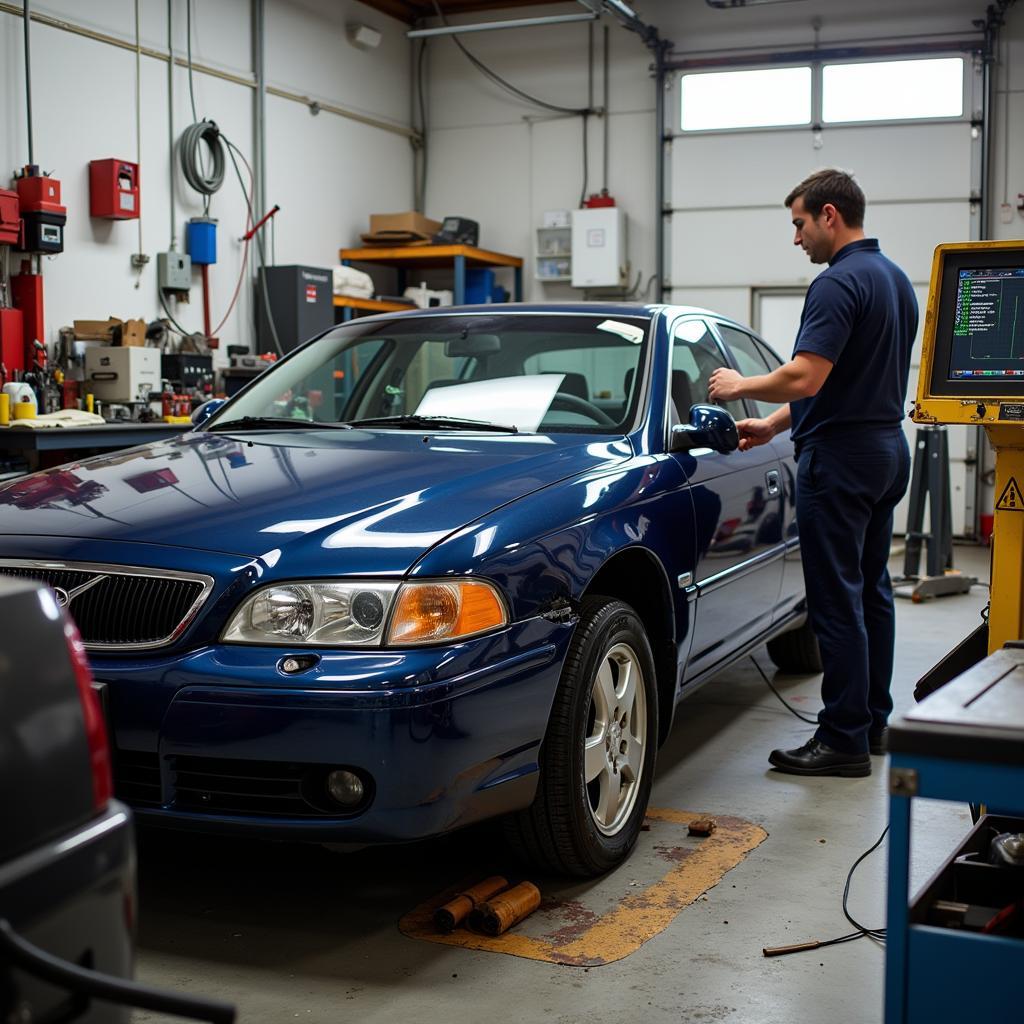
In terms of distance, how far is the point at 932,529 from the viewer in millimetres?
7852

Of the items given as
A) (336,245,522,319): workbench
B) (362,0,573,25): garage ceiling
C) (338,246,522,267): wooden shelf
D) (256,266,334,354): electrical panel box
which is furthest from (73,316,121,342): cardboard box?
(362,0,573,25): garage ceiling

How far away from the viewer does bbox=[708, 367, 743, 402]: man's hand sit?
359cm

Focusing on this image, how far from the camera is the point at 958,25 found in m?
10.3

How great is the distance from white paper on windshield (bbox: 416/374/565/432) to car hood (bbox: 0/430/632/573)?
0.13m

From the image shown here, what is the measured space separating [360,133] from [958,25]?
16.4 ft

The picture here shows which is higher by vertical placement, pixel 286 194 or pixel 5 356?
pixel 286 194

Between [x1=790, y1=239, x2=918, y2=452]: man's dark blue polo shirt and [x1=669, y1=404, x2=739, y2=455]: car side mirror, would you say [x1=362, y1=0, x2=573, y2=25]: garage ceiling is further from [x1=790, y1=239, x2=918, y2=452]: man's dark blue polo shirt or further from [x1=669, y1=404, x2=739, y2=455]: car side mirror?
[x1=669, y1=404, x2=739, y2=455]: car side mirror

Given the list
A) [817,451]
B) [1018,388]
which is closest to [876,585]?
[817,451]

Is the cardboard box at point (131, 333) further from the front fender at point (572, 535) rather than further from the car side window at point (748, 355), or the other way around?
the front fender at point (572, 535)

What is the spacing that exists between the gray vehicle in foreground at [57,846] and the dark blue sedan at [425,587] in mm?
986

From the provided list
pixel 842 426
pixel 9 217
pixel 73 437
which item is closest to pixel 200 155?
pixel 9 217

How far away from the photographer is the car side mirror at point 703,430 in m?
3.41

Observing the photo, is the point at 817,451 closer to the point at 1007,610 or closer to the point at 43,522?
the point at 1007,610

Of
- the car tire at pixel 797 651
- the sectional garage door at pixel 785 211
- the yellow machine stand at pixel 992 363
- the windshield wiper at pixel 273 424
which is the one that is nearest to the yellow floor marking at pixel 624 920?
the yellow machine stand at pixel 992 363
